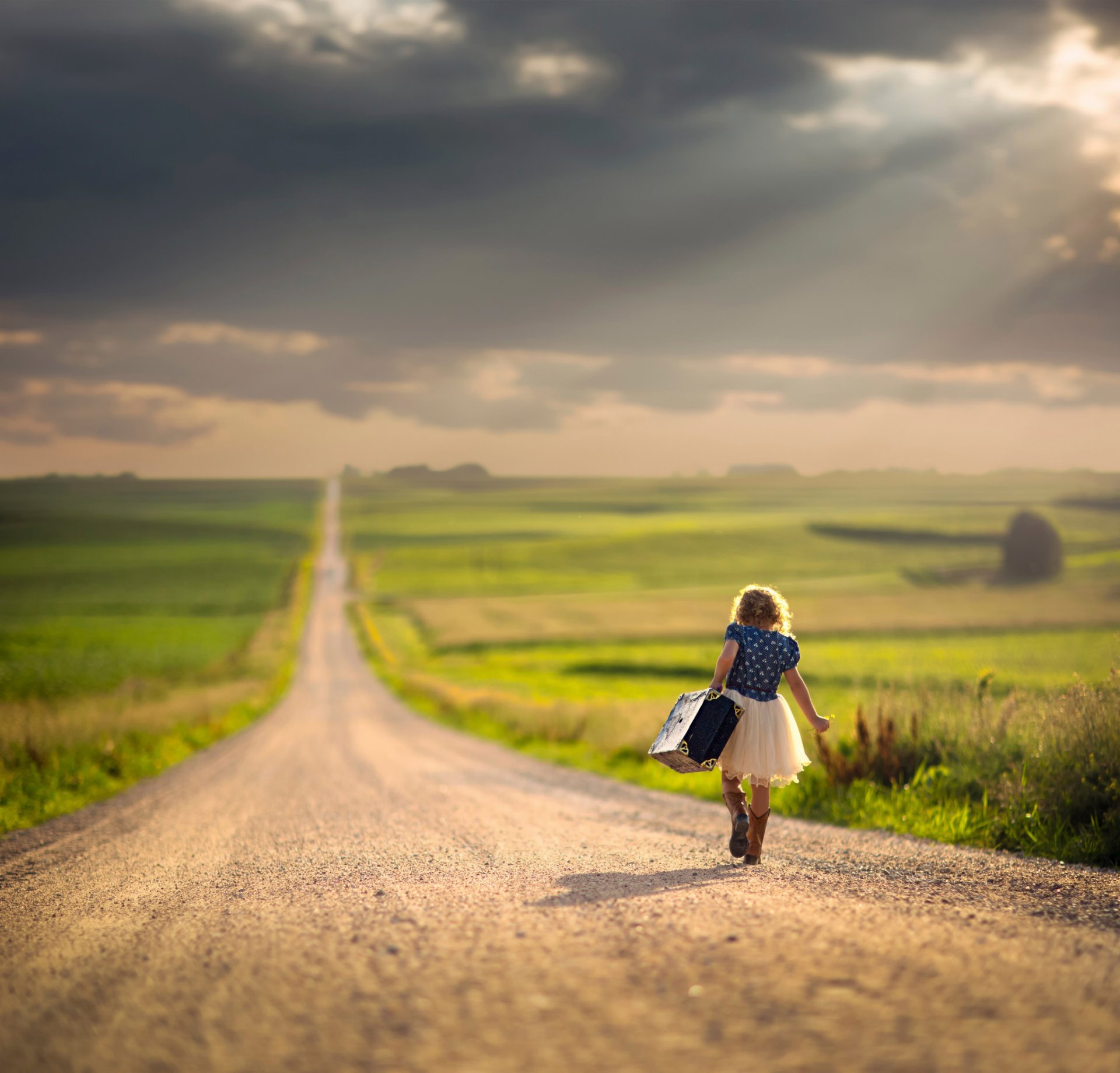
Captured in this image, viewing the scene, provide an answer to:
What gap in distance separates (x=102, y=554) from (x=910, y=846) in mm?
130534

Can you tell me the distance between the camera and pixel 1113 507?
345 ft

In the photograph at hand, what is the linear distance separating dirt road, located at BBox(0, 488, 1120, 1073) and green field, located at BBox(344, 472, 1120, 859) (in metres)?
2.15

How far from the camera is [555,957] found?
413 cm

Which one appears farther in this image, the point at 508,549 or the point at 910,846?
the point at 508,549

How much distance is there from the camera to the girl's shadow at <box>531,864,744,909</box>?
5.30 m

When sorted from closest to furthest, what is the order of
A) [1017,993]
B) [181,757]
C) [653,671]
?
[1017,993] → [181,757] → [653,671]

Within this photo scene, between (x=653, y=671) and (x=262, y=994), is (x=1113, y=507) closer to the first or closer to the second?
(x=653, y=671)

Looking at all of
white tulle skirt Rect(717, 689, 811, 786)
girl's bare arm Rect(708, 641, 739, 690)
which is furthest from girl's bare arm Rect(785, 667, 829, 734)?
girl's bare arm Rect(708, 641, 739, 690)

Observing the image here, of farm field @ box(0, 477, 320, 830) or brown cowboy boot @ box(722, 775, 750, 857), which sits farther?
farm field @ box(0, 477, 320, 830)

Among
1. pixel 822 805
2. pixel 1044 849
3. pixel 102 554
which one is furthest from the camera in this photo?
pixel 102 554

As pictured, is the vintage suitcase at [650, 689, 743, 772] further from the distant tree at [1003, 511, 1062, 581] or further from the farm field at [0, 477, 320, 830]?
the distant tree at [1003, 511, 1062, 581]

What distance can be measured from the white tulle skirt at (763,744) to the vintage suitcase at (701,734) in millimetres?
107

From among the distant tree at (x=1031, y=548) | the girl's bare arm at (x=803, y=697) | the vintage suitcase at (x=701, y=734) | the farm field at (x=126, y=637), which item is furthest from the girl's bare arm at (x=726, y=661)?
the distant tree at (x=1031, y=548)

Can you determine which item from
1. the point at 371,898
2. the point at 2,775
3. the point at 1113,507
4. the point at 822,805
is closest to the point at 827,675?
the point at 822,805
